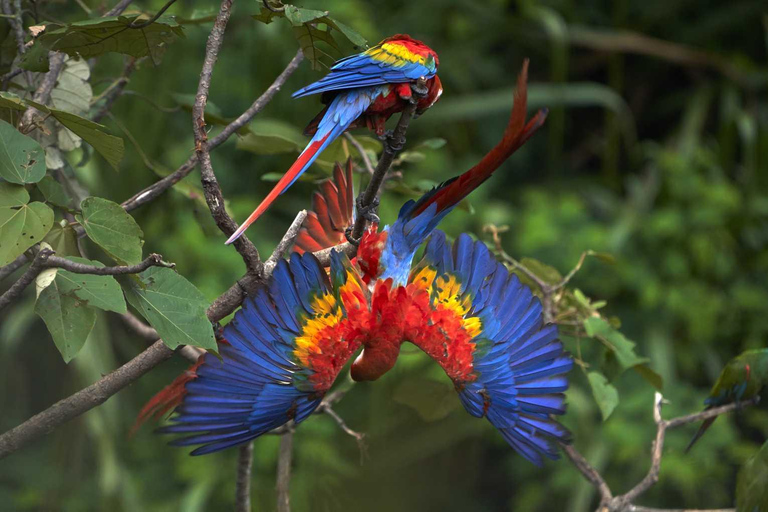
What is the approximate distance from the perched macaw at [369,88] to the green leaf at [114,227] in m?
0.26

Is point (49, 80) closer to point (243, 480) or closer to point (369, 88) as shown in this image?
point (369, 88)

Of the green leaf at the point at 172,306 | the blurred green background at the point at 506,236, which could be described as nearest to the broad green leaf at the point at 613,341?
the green leaf at the point at 172,306

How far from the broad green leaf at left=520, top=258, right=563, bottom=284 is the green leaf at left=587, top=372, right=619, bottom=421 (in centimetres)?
17

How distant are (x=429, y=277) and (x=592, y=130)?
223 cm

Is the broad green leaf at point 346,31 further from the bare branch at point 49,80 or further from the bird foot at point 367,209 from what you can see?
the bare branch at point 49,80

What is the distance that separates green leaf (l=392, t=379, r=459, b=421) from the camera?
1.15 metres

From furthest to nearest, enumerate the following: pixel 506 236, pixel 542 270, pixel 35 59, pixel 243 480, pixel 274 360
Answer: pixel 506 236 → pixel 542 270 → pixel 243 480 → pixel 274 360 → pixel 35 59

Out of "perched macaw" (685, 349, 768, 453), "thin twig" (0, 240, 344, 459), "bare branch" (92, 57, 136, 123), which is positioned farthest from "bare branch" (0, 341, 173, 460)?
"perched macaw" (685, 349, 768, 453)

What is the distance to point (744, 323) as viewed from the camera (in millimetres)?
2568

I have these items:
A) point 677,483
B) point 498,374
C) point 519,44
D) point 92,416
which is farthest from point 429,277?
point 519,44

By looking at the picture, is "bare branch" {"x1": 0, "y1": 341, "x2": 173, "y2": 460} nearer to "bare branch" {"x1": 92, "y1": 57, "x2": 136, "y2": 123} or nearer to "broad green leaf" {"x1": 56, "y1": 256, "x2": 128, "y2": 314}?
"broad green leaf" {"x1": 56, "y1": 256, "x2": 128, "y2": 314}

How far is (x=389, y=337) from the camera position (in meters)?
0.98

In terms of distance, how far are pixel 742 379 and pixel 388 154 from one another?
0.68 meters

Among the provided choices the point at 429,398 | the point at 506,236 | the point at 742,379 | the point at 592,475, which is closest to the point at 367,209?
the point at 429,398
